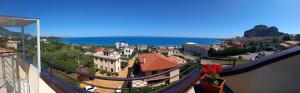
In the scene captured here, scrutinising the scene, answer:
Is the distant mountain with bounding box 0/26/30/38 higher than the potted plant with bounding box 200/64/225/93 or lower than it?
higher

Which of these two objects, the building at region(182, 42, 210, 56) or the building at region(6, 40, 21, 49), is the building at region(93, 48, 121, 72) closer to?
the building at region(182, 42, 210, 56)

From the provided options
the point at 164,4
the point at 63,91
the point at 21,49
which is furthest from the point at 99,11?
the point at 63,91

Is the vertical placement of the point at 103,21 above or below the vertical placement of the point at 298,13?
above

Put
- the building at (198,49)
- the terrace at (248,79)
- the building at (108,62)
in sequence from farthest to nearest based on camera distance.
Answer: the building at (108,62), the building at (198,49), the terrace at (248,79)

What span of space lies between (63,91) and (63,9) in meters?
42.4

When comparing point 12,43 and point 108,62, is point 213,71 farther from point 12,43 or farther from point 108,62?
point 108,62

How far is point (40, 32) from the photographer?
3074 millimetres

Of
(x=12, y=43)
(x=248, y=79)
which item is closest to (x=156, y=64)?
(x=12, y=43)

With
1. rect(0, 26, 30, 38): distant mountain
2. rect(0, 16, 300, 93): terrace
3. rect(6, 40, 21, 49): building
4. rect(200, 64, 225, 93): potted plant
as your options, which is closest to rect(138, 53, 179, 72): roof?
rect(6, 40, 21, 49): building

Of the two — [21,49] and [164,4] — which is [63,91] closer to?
[21,49]

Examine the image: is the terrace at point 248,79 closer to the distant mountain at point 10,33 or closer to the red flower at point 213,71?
the red flower at point 213,71

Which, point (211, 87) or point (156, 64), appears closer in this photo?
point (211, 87)

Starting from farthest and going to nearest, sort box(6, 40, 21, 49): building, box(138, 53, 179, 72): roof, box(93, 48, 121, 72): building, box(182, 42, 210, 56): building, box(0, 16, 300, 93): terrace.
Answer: box(93, 48, 121, 72): building → box(138, 53, 179, 72): roof → box(182, 42, 210, 56): building → box(6, 40, 21, 49): building → box(0, 16, 300, 93): terrace

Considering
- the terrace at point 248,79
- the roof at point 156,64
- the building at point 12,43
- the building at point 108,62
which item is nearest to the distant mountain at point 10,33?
the building at point 12,43
